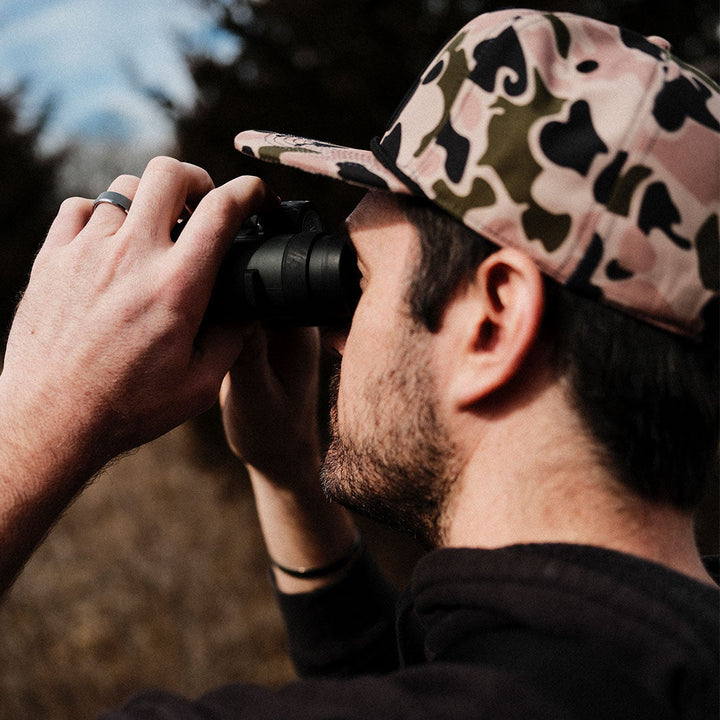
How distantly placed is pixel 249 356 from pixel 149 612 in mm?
3101

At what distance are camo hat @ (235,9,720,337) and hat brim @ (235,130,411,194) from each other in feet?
0.20

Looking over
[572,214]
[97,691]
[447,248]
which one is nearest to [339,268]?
[447,248]

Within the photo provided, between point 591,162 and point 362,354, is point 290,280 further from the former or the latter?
point 591,162

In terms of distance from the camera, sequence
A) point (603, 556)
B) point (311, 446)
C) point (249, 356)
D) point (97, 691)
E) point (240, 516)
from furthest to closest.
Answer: point (240, 516)
point (97, 691)
point (311, 446)
point (249, 356)
point (603, 556)

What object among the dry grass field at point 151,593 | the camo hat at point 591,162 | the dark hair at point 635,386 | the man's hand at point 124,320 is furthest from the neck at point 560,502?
the dry grass field at point 151,593

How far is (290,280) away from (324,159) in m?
0.19

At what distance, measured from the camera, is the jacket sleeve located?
154cm

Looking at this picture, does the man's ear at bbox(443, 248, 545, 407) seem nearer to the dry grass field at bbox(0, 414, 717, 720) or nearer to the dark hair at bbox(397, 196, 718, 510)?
the dark hair at bbox(397, 196, 718, 510)

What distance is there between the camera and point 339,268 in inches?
42.8

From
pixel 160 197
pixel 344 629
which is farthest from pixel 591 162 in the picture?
pixel 344 629

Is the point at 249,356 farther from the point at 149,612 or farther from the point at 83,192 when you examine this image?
the point at 83,192

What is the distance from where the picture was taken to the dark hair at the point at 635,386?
0.90m

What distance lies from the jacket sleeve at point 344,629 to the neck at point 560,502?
69 centimetres

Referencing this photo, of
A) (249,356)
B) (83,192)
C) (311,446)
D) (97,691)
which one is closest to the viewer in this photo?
(249,356)
